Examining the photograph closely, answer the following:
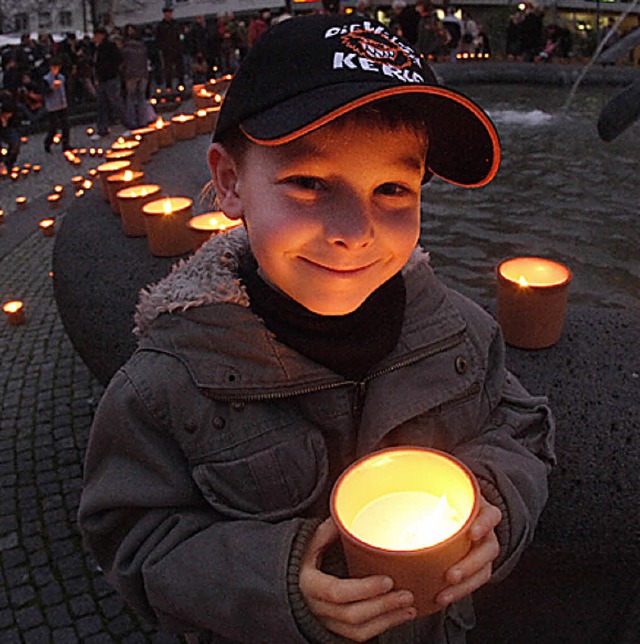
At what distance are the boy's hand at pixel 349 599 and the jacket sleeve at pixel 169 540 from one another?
0.05 m

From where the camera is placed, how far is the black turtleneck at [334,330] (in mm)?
1602

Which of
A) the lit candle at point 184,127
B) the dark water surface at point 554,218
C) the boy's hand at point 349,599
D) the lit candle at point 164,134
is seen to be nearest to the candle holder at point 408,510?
the boy's hand at point 349,599

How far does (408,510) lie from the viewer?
1.33 metres

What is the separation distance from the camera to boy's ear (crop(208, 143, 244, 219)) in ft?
5.10

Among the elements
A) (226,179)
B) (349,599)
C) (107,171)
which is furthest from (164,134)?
(349,599)

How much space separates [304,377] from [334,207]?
0.43m

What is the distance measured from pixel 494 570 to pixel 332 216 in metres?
0.89

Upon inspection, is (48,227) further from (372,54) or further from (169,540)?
(372,54)

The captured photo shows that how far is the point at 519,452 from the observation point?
170 centimetres

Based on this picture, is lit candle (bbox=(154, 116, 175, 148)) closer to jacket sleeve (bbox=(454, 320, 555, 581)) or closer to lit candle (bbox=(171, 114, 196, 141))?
lit candle (bbox=(171, 114, 196, 141))

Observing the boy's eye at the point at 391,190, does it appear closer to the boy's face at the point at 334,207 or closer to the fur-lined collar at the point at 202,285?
the boy's face at the point at 334,207

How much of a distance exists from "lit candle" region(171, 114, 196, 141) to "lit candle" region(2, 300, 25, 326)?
2410mm

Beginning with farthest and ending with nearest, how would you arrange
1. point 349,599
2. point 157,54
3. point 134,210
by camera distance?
point 157,54 → point 134,210 → point 349,599

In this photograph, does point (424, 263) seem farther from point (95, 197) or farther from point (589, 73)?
point (589, 73)
